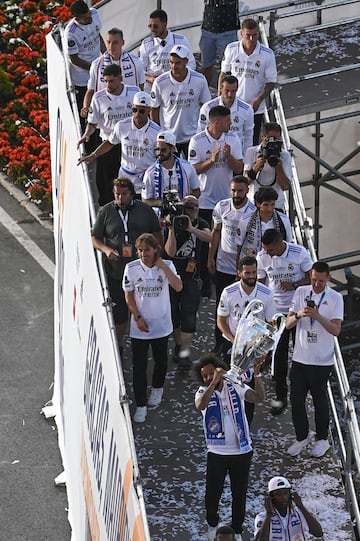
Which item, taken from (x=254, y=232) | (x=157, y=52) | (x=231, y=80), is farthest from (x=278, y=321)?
(x=157, y=52)

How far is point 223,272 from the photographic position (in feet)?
35.3

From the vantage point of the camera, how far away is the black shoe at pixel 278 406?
10219 millimetres

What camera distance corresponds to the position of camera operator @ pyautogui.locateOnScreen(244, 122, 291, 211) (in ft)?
35.8

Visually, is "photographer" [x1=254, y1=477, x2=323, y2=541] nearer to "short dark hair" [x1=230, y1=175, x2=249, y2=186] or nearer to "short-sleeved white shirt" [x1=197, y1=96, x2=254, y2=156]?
"short dark hair" [x1=230, y1=175, x2=249, y2=186]

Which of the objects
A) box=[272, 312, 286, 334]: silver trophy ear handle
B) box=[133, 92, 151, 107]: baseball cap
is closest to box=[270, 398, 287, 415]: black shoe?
box=[272, 312, 286, 334]: silver trophy ear handle

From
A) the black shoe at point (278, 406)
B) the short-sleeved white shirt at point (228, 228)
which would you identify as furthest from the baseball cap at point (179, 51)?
the black shoe at point (278, 406)

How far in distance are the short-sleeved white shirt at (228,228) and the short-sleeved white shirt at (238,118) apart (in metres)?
1.11

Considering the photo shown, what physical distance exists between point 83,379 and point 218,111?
2.36 m

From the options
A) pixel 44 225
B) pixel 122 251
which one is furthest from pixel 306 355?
pixel 44 225

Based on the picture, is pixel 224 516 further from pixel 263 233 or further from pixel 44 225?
pixel 44 225

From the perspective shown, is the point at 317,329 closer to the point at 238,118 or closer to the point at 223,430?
the point at 223,430

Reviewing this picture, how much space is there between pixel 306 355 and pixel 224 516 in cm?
129

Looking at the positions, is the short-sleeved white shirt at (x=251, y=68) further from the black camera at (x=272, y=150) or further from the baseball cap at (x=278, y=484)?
the baseball cap at (x=278, y=484)

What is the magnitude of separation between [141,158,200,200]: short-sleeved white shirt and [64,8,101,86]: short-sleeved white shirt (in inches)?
102
